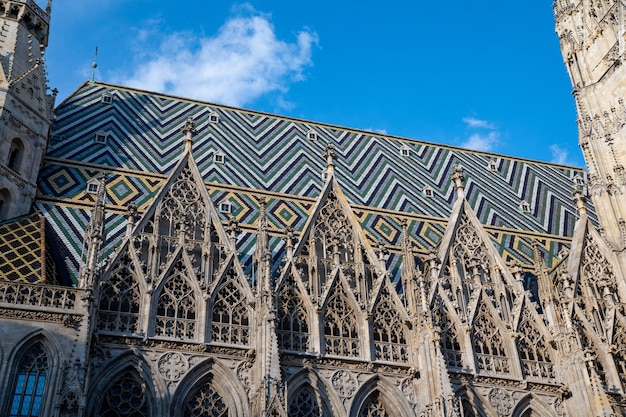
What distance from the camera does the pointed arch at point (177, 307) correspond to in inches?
657

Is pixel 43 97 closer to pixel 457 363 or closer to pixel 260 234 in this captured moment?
pixel 260 234

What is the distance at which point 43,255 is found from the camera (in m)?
17.4

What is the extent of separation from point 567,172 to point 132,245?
20.9 metres

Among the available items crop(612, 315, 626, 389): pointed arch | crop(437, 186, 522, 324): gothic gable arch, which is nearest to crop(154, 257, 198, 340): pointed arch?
crop(437, 186, 522, 324): gothic gable arch

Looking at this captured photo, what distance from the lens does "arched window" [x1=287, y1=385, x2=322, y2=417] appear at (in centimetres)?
1664

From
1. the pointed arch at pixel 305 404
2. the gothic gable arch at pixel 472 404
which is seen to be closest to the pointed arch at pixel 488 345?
the gothic gable arch at pixel 472 404

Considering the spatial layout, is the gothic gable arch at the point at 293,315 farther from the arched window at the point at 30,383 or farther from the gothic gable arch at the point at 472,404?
the arched window at the point at 30,383

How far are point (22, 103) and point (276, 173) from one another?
25.8ft

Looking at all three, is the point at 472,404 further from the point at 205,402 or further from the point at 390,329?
the point at 205,402

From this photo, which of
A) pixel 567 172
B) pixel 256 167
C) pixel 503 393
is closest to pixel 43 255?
pixel 256 167

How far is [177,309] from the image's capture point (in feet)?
55.8

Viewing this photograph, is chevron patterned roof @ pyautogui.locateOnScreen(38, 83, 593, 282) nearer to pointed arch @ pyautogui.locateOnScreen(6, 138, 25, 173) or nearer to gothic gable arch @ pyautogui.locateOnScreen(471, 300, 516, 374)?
pointed arch @ pyautogui.locateOnScreen(6, 138, 25, 173)

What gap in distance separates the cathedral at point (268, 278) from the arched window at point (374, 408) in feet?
0.22

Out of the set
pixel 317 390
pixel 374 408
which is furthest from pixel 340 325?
pixel 374 408
